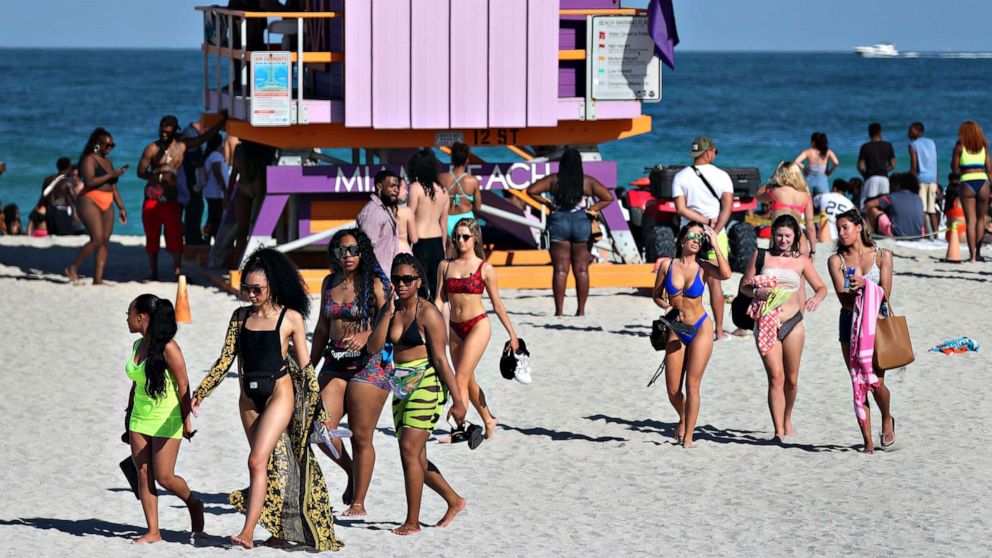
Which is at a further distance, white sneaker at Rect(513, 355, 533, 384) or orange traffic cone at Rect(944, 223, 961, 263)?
orange traffic cone at Rect(944, 223, 961, 263)

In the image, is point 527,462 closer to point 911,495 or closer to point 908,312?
point 911,495

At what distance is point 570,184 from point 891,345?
482 cm

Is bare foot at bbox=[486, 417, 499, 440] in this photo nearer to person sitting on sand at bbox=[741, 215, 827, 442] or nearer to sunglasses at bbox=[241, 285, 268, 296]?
person sitting on sand at bbox=[741, 215, 827, 442]

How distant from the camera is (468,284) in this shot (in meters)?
9.61

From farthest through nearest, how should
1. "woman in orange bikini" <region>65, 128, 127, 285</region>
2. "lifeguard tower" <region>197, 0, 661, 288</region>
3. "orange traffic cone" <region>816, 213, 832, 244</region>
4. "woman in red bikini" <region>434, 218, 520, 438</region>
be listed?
"orange traffic cone" <region>816, 213, 832, 244</region>, "woman in orange bikini" <region>65, 128, 127, 285</region>, "lifeguard tower" <region>197, 0, 661, 288</region>, "woman in red bikini" <region>434, 218, 520, 438</region>

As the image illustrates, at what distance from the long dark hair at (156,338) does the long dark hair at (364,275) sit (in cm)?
92

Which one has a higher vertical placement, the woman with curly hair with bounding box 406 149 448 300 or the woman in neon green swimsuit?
the woman with curly hair with bounding box 406 149 448 300

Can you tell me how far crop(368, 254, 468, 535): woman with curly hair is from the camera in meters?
7.74

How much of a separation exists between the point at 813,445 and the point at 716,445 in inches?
21.6

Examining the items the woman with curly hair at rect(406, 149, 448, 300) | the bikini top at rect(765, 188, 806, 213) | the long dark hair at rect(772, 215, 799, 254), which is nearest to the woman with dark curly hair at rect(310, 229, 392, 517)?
the long dark hair at rect(772, 215, 799, 254)

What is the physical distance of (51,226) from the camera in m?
21.7

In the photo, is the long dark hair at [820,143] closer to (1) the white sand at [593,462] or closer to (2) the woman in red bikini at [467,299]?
(1) the white sand at [593,462]

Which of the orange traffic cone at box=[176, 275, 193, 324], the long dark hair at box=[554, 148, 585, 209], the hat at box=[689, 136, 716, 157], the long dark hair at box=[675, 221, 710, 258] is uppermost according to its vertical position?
the hat at box=[689, 136, 716, 157]

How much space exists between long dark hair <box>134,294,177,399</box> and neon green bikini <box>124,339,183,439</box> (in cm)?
3
